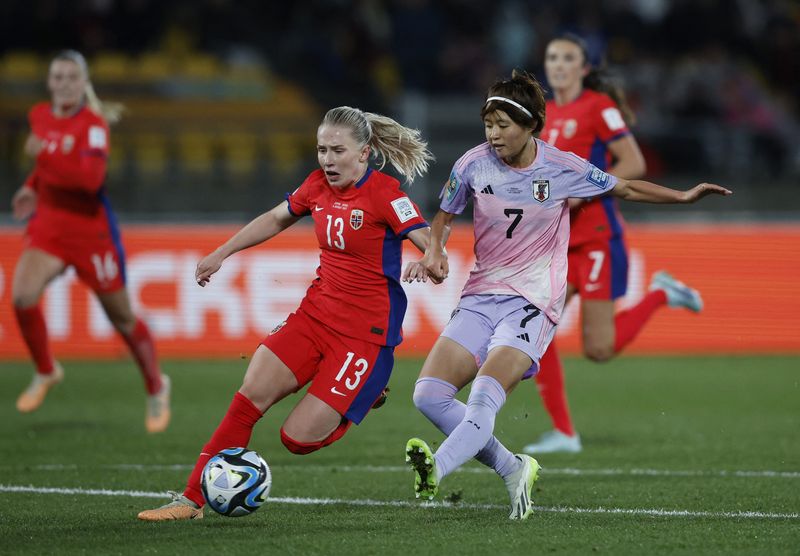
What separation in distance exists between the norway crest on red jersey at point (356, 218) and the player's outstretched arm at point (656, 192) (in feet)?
4.19

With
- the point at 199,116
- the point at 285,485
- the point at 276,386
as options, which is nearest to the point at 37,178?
the point at 285,485

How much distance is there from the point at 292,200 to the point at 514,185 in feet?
3.65

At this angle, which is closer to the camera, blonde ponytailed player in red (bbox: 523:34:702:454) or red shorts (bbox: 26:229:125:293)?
blonde ponytailed player in red (bbox: 523:34:702:454)

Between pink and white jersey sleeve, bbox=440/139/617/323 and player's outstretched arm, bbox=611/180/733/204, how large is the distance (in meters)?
0.07

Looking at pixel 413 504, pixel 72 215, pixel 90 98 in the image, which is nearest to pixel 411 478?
pixel 413 504

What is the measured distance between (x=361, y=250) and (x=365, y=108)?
12340mm

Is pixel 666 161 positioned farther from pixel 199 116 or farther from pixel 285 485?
pixel 285 485

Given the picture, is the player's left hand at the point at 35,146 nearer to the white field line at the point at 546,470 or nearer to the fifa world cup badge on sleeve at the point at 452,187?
the white field line at the point at 546,470

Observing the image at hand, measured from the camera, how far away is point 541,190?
6.39m

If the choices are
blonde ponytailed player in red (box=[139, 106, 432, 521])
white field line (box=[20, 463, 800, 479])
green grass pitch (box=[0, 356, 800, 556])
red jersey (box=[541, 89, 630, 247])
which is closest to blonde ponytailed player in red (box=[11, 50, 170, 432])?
green grass pitch (box=[0, 356, 800, 556])

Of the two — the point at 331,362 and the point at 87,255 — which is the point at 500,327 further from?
the point at 87,255

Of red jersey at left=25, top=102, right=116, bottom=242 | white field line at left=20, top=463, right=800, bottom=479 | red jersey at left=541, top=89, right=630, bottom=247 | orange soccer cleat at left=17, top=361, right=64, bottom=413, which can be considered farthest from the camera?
orange soccer cleat at left=17, top=361, right=64, bottom=413

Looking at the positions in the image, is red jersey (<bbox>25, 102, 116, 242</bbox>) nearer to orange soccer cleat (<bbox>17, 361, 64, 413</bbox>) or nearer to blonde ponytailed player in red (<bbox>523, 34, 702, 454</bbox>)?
orange soccer cleat (<bbox>17, 361, 64, 413</bbox>)

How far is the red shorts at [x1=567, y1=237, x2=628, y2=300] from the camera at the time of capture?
893 cm
